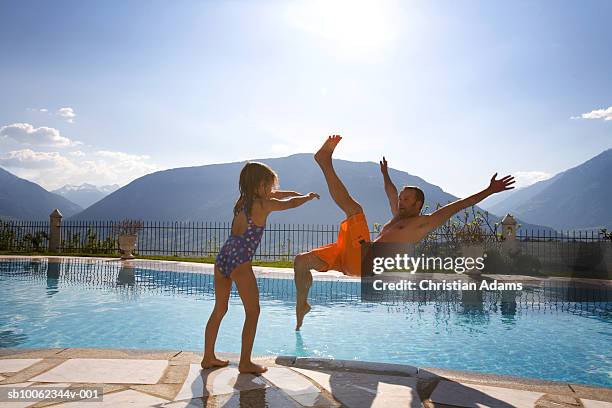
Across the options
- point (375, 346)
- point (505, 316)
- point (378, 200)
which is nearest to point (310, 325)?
point (375, 346)

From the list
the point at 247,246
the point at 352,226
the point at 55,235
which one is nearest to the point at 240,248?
the point at 247,246

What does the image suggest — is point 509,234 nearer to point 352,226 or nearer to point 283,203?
point 352,226

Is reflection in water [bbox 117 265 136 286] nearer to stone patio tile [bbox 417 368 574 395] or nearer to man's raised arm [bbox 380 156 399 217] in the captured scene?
man's raised arm [bbox 380 156 399 217]

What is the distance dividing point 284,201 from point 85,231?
2135 centimetres

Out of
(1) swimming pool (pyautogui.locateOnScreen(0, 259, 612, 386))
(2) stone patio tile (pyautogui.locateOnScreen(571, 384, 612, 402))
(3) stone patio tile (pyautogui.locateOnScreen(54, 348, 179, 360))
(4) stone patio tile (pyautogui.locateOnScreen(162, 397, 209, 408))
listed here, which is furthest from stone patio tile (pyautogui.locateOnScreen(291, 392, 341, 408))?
(1) swimming pool (pyautogui.locateOnScreen(0, 259, 612, 386))

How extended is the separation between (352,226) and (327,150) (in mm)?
795

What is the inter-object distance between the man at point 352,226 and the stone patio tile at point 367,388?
88 centimetres

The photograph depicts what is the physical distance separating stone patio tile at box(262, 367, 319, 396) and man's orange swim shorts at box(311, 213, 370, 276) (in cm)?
121

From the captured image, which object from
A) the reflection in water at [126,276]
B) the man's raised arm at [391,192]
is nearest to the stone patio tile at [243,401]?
the man's raised arm at [391,192]

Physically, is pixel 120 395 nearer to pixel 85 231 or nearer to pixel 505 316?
pixel 505 316

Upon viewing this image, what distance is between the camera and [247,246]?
11.6ft

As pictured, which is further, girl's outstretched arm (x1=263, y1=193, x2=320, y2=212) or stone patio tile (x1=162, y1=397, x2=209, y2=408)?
girl's outstretched arm (x1=263, y1=193, x2=320, y2=212)

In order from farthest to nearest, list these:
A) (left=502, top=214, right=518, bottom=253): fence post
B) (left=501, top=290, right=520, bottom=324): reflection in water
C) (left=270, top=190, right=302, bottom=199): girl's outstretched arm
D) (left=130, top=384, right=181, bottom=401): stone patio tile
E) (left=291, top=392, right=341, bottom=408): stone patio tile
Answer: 1. (left=502, top=214, right=518, bottom=253): fence post
2. (left=501, top=290, right=520, bottom=324): reflection in water
3. (left=270, top=190, right=302, bottom=199): girl's outstretched arm
4. (left=130, top=384, right=181, bottom=401): stone patio tile
5. (left=291, top=392, right=341, bottom=408): stone patio tile

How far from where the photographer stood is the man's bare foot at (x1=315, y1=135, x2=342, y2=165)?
14.3ft
